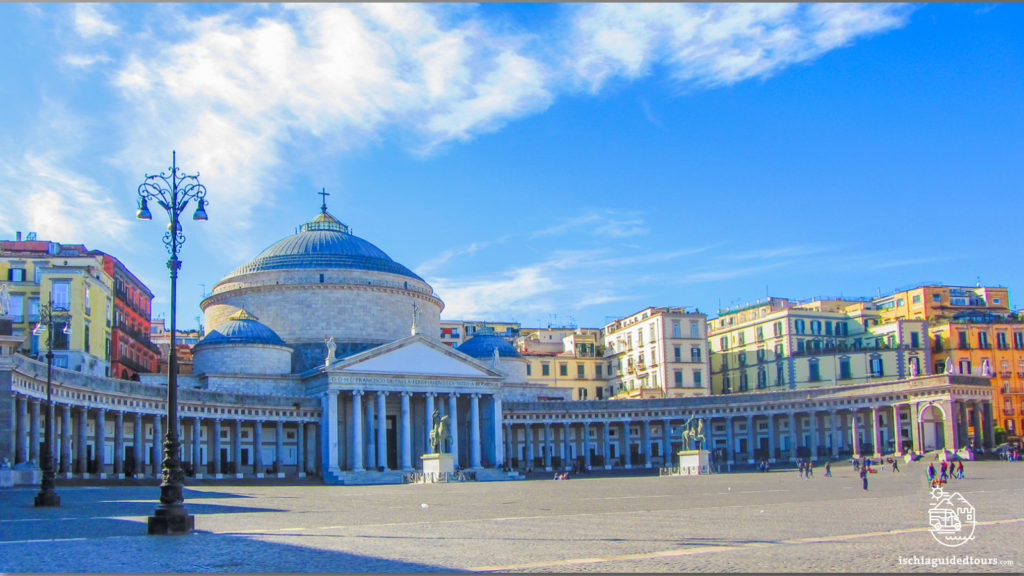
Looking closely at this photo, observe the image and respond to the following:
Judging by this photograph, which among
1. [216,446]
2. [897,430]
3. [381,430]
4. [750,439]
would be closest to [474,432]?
[381,430]

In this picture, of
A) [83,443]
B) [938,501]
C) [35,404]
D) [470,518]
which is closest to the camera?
[470,518]

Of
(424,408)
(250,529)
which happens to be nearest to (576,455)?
(424,408)

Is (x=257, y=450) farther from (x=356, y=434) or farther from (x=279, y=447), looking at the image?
(x=356, y=434)

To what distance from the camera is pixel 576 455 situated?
89125mm

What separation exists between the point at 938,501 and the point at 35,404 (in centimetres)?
Result: 4124

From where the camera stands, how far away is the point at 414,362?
247ft

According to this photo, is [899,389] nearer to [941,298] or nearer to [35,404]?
[941,298]

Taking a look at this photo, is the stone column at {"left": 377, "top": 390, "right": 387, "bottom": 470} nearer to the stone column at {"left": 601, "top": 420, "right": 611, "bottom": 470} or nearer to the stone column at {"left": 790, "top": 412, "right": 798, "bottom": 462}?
the stone column at {"left": 601, "top": 420, "right": 611, "bottom": 470}

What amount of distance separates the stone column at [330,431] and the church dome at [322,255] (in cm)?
1483

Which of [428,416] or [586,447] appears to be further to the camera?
[586,447]

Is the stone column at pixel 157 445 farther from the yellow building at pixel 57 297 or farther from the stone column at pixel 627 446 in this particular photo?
the stone column at pixel 627 446

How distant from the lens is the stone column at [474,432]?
7612cm

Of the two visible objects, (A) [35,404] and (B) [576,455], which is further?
(B) [576,455]

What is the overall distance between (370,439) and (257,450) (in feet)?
25.7
